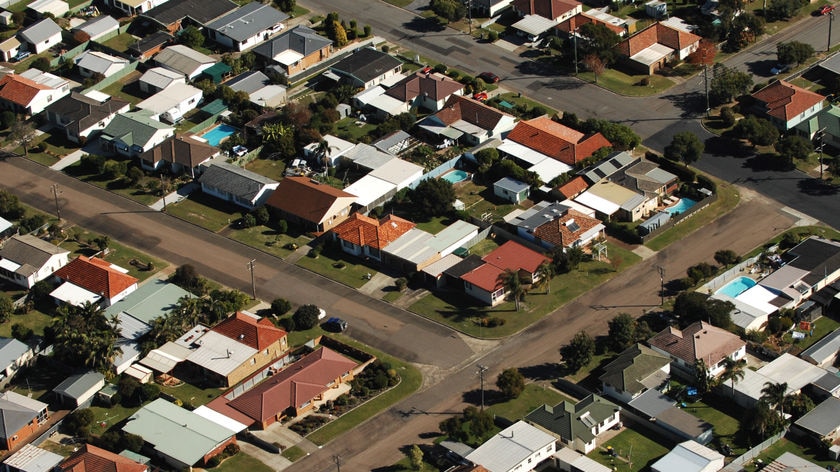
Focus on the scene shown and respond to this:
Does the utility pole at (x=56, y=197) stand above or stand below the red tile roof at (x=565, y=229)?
below

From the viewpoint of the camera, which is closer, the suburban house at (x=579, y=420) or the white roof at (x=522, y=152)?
the suburban house at (x=579, y=420)

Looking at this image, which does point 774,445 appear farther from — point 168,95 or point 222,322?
point 168,95

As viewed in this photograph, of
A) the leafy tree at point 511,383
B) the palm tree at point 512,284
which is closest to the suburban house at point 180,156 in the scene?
the palm tree at point 512,284

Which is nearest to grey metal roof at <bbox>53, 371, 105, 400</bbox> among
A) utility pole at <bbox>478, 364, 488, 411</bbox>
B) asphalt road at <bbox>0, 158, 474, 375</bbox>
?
asphalt road at <bbox>0, 158, 474, 375</bbox>

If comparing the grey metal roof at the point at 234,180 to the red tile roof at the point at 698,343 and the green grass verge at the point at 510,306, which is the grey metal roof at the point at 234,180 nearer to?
the green grass verge at the point at 510,306

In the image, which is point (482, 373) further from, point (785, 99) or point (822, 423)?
point (785, 99)

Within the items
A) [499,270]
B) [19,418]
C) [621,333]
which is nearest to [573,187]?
[499,270]
